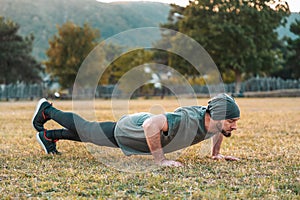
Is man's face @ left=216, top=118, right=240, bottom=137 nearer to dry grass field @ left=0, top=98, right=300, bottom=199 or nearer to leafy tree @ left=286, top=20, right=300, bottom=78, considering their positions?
dry grass field @ left=0, top=98, right=300, bottom=199

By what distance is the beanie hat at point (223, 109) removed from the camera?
14.3ft

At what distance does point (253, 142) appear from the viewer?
6.70m

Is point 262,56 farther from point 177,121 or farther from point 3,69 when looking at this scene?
point 177,121

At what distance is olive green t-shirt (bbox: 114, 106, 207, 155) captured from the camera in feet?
14.5

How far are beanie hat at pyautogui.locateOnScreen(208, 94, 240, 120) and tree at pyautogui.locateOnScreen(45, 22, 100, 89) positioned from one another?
4088 cm

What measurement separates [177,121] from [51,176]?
1294 millimetres

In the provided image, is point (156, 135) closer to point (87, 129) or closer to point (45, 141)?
point (87, 129)

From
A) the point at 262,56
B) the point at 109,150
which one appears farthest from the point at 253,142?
the point at 262,56

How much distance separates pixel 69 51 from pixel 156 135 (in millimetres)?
43363

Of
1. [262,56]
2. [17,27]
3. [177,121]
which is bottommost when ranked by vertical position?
[177,121]

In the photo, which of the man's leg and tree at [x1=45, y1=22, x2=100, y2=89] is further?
tree at [x1=45, y1=22, x2=100, y2=89]

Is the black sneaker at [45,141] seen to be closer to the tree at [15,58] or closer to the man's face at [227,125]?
the man's face at [227,125]

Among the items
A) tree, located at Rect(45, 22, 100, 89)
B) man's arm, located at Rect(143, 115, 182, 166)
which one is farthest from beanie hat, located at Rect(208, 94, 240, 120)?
tree, located at Rect(45, 22, 100, 89)

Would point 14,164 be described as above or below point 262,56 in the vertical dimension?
below
